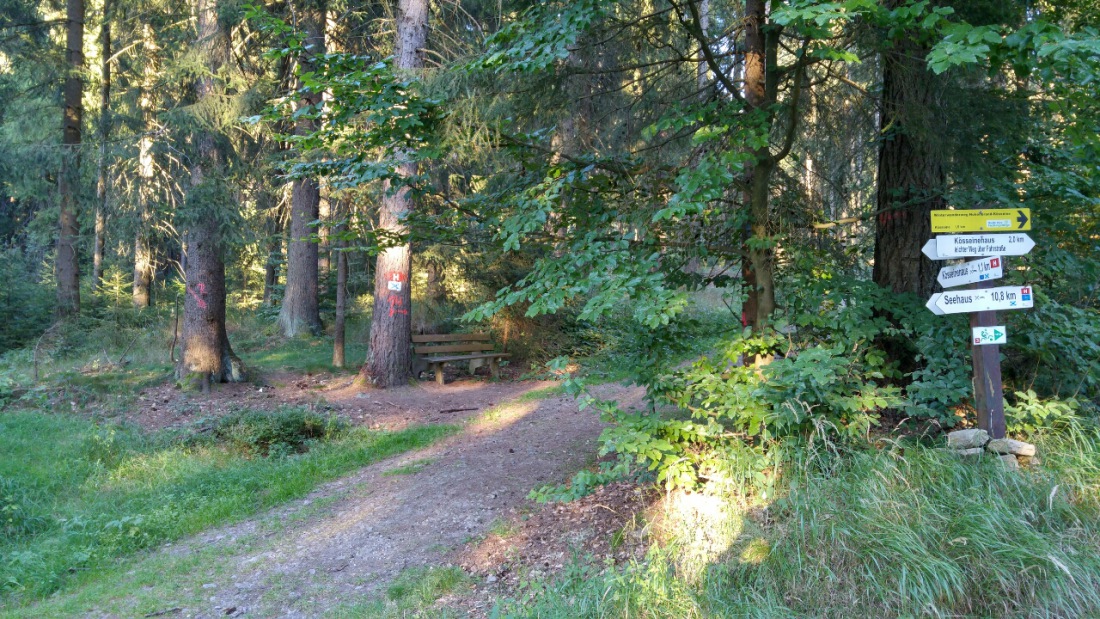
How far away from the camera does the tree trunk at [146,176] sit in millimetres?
11969

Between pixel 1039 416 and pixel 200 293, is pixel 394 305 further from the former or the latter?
pixel 1039 416

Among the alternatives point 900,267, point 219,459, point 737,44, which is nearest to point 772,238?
point 900,267

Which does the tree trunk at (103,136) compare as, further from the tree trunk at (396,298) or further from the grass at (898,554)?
the grass at (898,554)

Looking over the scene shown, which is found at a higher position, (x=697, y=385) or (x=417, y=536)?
(x=697, y=385)

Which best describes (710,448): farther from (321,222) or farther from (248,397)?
(248,397)

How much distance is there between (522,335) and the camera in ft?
47.9

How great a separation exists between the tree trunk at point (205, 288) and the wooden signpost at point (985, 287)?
10502 millimetres

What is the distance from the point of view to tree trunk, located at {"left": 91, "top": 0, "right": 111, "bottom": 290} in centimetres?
1270

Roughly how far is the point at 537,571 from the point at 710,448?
1602mm

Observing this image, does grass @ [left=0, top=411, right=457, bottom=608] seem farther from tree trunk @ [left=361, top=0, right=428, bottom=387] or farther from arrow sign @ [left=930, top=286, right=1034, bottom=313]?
arrow sign @ [left=930, top=286, right=1034, bottom=313]

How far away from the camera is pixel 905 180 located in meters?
6.17

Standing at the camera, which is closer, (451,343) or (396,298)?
(396,298)

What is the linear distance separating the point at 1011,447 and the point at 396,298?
9.78 meters

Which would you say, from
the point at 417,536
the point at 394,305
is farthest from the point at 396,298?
the point at 417,536
